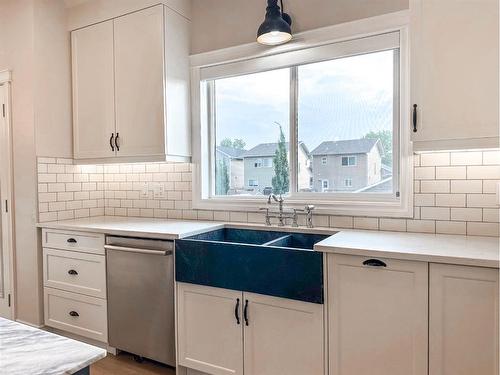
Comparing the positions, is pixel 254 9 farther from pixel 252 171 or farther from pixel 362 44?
pixel 252 171

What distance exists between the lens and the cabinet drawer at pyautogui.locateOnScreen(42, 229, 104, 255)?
8.60 feet

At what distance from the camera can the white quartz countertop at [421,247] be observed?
155 cm

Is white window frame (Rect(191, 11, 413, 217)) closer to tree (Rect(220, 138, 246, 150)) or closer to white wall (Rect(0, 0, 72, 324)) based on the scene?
tree (Rect(220, 138, 246, 150))

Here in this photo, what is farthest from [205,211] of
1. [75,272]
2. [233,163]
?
[75,272]

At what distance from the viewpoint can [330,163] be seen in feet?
8.32

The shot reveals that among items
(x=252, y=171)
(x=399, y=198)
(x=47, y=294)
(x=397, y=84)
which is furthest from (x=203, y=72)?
(x=47, y=294)

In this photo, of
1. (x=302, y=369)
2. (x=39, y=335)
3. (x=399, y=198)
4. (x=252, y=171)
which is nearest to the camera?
(x=39, y=335)

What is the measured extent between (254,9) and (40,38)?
1.77 m

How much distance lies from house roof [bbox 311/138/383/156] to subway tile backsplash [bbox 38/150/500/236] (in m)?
0.33

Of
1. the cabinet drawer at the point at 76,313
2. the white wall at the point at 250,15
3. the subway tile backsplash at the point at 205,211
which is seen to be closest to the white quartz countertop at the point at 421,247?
the subway tile backsplash at the point at 205,211

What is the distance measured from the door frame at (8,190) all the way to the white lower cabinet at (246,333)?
71.7 inches

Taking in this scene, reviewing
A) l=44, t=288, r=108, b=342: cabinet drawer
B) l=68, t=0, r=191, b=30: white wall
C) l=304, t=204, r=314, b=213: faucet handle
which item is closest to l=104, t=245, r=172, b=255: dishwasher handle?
l=44, t=288, r=108, b=342: cabinet drawer

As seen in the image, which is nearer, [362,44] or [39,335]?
[39,335]

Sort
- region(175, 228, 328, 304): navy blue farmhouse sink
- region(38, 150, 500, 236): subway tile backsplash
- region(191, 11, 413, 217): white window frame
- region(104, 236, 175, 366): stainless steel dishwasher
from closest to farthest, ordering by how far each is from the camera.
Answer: region(175, 228, 328, 304): navy blue farmhouse sink
region(38, 150, 500, 236): subway tile backsplash
region(191, 11, 413, 217): white window frame
region(104, 236, 175, 366): stainless steel dishwasher
